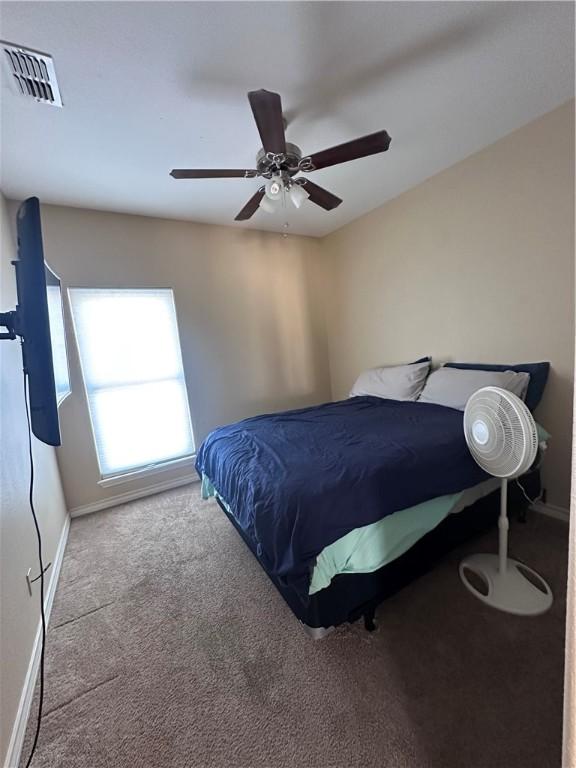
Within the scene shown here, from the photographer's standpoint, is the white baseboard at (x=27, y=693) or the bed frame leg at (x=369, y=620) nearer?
the white baseboard at (x=27, y=693)

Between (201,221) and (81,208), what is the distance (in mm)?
1036

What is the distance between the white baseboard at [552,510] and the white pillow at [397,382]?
1.12 m

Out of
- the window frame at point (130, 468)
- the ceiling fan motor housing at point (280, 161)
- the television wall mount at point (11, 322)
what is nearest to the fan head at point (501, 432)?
the ceiling fan motor housing at point (280, 161)

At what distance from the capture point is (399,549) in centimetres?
144

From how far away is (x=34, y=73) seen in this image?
4.66 feet

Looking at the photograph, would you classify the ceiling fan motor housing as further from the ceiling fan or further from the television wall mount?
the television wall mount

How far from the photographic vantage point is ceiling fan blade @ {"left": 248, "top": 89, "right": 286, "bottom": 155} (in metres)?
1.26

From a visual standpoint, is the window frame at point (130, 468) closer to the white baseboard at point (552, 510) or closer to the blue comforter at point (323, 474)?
the blue comforter at point (323, 474)

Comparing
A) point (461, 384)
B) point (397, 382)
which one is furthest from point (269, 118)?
point (397, 382)

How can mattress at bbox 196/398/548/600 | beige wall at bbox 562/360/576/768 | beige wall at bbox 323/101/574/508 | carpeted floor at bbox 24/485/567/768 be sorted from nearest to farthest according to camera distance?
beige wall at bbox 562/360/576/768 < carpeted floor at bbox 24/485/567/768 < mattress at bbox 196/398/548/600 < beige wall at bbox 323/101/574/508

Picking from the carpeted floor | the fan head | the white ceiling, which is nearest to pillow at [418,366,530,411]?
the fan head

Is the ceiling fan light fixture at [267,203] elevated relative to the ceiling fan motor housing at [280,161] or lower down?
lower down

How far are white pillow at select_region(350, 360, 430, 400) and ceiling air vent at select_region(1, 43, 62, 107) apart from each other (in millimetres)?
2873

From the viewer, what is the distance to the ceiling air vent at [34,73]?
133 centimetres
